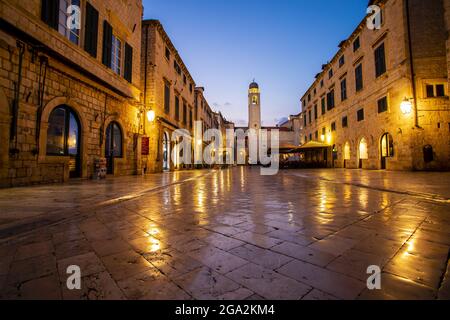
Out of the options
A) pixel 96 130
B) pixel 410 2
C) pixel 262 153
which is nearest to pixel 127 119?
pixel 96 130

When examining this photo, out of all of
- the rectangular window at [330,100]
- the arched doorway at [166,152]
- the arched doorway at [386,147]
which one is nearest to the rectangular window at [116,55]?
the arched doorway at [166,152]

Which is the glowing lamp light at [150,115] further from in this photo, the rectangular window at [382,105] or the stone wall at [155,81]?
the rectangular window at [382,105]

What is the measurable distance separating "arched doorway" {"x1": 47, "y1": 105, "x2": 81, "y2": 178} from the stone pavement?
4.89 meters

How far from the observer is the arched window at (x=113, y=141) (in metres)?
10.6

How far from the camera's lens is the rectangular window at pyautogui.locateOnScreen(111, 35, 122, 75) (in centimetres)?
1083

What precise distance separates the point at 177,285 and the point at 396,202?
4.75 meters

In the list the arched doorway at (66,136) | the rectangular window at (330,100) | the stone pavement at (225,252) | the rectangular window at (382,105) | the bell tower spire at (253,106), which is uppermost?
the bell tower spire at (253,106)

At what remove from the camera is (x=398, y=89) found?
42.2 feet

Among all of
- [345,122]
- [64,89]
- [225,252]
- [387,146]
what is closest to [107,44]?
[64,89]

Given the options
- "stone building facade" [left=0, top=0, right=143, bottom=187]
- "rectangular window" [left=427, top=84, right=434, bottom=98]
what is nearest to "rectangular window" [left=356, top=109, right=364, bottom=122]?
"rectangular window" [left=427, top=84, right=434, bottom=98]

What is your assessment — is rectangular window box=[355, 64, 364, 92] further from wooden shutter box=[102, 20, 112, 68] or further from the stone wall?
wooden shutter box=[102, 20, 112, 68]

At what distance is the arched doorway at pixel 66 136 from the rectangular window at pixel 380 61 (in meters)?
18.8
